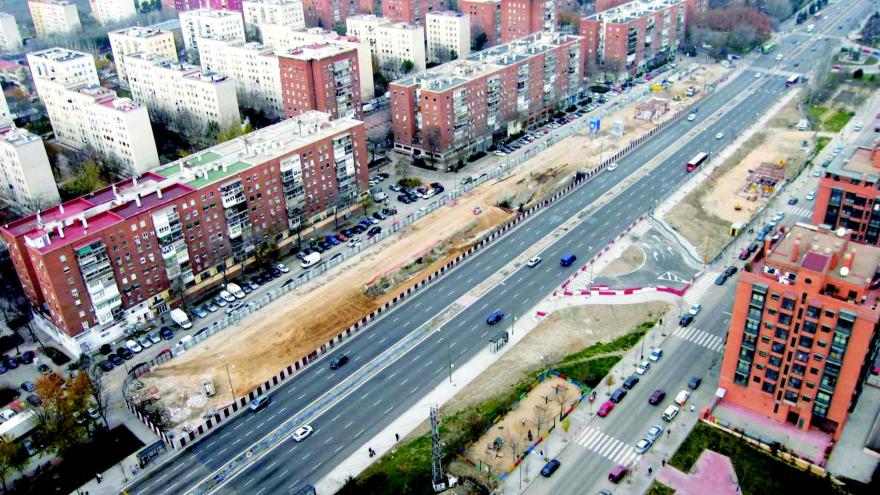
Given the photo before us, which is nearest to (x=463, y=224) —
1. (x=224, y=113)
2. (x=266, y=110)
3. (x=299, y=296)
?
(x=299, y=296)

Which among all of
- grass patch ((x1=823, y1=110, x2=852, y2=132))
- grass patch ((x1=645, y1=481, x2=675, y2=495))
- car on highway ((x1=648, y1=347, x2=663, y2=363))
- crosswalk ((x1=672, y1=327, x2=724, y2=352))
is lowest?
grass patch ((x1=645, y1=481, x2=675, y2=495))

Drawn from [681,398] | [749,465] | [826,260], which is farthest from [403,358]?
[826,260]

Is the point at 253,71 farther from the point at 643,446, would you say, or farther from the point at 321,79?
the point at 643,446

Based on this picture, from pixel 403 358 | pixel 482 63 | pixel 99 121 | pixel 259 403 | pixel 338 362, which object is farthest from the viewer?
pixel 482 63

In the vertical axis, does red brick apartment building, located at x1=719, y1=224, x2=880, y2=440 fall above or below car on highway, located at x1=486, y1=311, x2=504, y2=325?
above

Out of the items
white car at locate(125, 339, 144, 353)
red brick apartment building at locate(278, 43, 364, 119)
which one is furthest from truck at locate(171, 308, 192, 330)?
red brick apartment building at locate(278, 43, 364, 119)

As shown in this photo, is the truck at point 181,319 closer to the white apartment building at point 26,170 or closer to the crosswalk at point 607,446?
the white apartment building at point 26,170

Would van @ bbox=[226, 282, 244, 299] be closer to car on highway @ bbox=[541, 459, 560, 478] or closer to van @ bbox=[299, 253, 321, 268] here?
van @ bbox=[299, 253, 321, 268]
